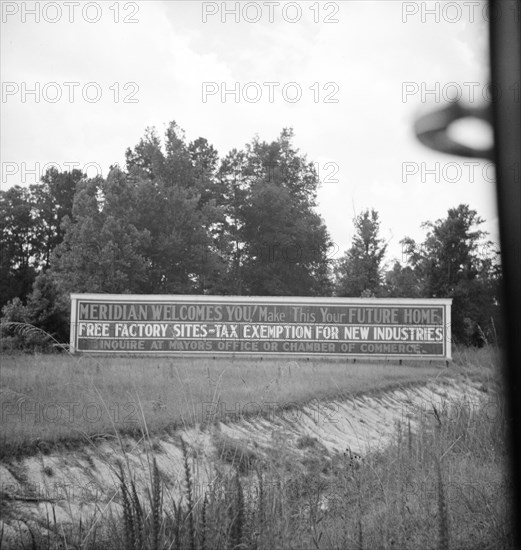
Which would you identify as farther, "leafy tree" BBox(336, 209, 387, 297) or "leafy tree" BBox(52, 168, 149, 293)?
"leafy tree" BBox(336, 209, 387, 297)

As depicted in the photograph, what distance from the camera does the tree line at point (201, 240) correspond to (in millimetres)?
38750

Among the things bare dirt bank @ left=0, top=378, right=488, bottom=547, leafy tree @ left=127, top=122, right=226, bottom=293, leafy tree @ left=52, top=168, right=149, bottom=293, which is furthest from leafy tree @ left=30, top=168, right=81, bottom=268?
bare dirt bank @ left=0, top=378, right=488, bottom=547

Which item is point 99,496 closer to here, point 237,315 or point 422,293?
point 237,315

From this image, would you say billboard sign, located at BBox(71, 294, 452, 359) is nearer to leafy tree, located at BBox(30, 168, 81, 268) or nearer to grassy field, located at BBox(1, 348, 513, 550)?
grassy field, located at BBox(1, 348, 513, 550)

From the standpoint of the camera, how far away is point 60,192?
176ft

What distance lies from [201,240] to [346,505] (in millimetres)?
38030

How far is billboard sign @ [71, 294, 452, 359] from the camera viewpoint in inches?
1067

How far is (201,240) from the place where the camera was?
147 ft

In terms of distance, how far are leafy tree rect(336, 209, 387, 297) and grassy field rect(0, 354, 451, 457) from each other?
2483 centimetres

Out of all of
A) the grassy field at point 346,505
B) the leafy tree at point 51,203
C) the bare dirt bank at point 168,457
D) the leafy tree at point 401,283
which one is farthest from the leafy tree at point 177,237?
the grassy field at point 346,505

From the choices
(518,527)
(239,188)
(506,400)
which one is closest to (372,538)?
(518,527)

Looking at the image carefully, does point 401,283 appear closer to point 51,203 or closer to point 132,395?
point 51,203

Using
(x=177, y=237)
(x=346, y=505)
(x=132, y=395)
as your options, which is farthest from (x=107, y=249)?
(x=346, y=505)

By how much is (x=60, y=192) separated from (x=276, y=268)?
17966mm
